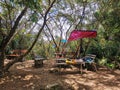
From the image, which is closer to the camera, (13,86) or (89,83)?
(13,86)

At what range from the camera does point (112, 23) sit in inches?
453

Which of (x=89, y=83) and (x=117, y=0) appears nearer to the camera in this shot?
(x=89, y=83)

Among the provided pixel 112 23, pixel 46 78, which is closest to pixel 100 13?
pixel 112 23


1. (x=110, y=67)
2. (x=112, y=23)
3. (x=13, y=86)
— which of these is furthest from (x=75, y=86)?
(x=112, y=23)

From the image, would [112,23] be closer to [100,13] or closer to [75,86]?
[100,13]

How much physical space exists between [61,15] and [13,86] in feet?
27.4

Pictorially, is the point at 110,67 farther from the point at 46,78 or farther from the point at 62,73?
the point at 46,78

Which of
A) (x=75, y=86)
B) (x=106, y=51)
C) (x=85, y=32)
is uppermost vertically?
(x=85, y=32)

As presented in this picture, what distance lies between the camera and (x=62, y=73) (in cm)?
891

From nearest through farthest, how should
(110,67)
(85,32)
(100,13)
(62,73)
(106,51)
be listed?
(62,73) < (85,32) < (110,67) < (100,13) < (106,51)

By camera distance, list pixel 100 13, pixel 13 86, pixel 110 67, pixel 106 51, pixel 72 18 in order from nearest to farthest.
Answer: pixel 13 86 < pixel 110 67 < pixel 100 13 < pixel 106 51 < pixel 72 18

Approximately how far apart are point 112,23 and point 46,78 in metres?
6.00

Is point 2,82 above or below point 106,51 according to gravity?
below

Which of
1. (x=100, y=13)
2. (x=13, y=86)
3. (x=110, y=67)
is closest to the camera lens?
(x=13, y=86)
